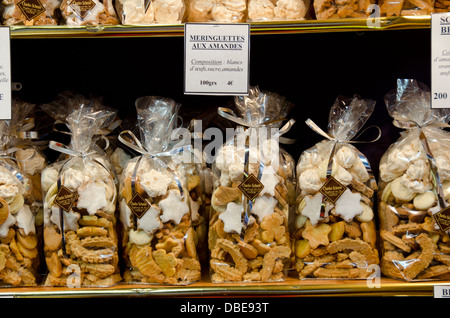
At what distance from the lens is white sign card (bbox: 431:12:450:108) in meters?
1.14

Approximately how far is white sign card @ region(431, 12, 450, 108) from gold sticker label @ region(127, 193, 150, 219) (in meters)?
0.71

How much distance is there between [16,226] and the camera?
124 centimetres

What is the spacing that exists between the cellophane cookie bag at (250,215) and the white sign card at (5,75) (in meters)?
0.51

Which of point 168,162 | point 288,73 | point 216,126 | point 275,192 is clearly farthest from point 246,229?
point 288,73

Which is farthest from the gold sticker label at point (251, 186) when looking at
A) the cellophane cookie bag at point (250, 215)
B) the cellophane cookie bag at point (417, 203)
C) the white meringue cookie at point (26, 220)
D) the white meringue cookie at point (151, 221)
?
the white meringue cookie at point (26, 220)

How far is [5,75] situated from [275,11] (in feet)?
2.15

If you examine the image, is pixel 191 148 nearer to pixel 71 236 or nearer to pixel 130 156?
pixel 130 156

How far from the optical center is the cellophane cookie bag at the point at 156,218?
122 cm

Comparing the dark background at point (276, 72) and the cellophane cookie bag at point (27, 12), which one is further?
the dark background at point (276, 72)

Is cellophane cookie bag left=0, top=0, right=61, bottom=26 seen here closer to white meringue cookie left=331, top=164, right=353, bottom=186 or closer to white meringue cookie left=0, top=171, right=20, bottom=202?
white meringue cookie left=0, top=171, right=20, bottom=202

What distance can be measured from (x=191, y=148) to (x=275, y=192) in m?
0.29

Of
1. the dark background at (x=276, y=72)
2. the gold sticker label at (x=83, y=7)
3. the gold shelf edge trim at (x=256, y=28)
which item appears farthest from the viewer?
the dark background at (x=276, y=72)

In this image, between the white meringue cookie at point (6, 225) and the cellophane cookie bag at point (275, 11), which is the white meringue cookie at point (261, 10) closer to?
the cellophane cookie bag at point (275, 11)

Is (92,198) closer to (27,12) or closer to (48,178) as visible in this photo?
(48,178)
